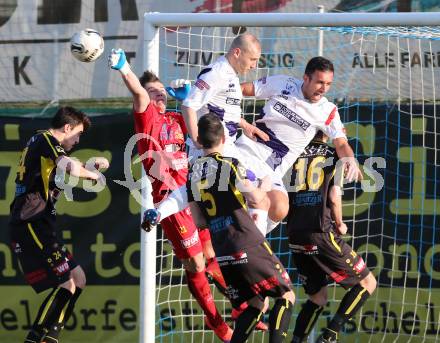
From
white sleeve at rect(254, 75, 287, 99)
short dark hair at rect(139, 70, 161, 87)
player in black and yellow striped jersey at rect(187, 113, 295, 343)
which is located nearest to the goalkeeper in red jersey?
short dark hair at rect(139, 70, 161, 87)

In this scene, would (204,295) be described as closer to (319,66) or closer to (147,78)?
(147,78)

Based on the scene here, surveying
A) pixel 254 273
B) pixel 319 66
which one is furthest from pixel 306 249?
pixel 319 66

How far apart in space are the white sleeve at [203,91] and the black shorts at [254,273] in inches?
48.9

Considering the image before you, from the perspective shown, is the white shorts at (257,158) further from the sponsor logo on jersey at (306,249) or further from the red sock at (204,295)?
the red sock at (204,295)

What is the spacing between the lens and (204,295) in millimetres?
7566

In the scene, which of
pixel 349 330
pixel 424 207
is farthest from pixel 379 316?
pixel 424 207

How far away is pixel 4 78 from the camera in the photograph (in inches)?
382

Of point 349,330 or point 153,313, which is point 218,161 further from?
point 349,330

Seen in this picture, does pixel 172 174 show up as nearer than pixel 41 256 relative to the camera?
No

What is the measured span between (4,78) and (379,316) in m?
4.29

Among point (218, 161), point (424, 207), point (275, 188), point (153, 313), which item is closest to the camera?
point (218, 161)

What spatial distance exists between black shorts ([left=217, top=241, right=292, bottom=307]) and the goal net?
217cm

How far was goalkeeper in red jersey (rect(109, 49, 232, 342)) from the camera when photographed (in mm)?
7508

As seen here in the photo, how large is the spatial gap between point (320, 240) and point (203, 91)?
56.9 inches
